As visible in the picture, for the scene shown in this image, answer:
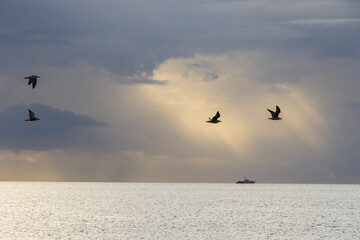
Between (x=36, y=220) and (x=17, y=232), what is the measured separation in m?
28.6

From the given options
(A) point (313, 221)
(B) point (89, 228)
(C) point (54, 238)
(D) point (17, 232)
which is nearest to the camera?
(C) point (54, 238)

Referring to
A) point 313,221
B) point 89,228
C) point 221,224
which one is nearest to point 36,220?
point 89,228

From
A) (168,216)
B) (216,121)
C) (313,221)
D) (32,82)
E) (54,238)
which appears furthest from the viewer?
(168,216)

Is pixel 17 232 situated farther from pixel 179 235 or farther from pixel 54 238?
pixel 179 235

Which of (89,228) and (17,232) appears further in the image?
(89,228)

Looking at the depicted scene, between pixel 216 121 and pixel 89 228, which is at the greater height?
pixel 216 121

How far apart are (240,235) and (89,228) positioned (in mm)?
31532

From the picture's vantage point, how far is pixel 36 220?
133625mm

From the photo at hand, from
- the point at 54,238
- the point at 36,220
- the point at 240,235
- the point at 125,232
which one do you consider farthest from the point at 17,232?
the point at 240,235

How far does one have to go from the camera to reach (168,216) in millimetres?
141625

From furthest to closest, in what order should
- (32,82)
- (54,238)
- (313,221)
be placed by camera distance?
1. (313,221)
2. (54,238)
3. (32,82)

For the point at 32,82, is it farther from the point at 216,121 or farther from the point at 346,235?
the point at 346,235

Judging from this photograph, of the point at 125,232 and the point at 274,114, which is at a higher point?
the point at 274,114

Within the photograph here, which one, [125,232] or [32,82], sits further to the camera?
[125,232]
